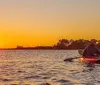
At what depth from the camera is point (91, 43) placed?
187 ft

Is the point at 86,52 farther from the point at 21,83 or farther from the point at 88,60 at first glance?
the point at 21,83

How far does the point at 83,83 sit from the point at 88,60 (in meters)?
30.6

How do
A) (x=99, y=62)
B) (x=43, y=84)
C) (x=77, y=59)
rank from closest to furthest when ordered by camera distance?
(x=43, y=84), (x=99, y=62), (x=77, y=59)

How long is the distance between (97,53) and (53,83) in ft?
99.8

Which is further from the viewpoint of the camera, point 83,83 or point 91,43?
point 91,43

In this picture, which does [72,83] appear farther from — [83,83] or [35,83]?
[35,83]

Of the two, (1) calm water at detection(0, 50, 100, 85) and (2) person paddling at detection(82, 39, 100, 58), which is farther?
(2) person paddling at detection(82, 39, 100, 58)

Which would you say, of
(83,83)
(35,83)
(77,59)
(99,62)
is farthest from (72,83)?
(77,59)

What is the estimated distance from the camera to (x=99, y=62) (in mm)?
55125

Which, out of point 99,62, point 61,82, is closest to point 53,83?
point 61,82

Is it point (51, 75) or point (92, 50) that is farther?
point (92, 50)

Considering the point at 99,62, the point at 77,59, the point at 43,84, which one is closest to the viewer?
the point at 43,84

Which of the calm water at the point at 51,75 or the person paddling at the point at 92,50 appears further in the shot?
the person paddling at the point at 92,50

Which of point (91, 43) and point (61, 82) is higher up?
point (91, 43)
